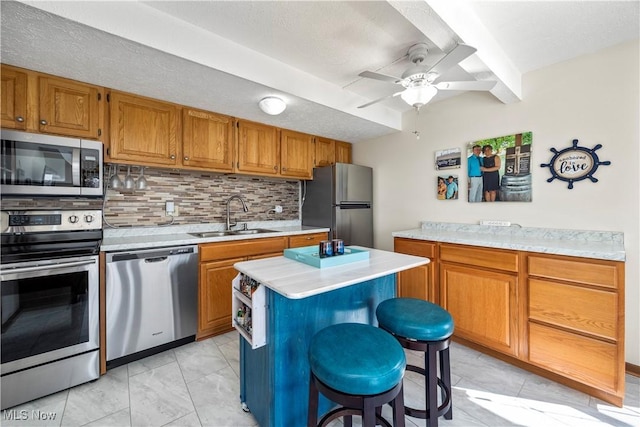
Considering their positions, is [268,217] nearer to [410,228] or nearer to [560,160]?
[410,228]

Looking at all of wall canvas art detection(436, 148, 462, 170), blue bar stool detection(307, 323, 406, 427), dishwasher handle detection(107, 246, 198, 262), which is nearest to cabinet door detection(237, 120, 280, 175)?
dishwasher handle detection(107, 246, 198, 262)

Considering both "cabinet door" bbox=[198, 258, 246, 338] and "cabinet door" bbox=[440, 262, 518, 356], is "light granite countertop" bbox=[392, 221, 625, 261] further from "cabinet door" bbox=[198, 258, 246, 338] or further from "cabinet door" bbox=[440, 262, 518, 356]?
"cabinet door" bbox=[198, 258, 246, 338]

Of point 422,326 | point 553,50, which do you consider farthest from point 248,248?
point 553,50

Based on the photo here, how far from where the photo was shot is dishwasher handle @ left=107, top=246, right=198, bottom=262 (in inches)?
77.4

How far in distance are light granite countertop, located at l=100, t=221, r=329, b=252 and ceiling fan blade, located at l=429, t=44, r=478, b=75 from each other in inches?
80.2

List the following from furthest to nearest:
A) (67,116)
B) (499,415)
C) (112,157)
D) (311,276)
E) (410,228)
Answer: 1. (410,228)
2. (112,157)
3. (67,116)
4. (499,415)
5. (311,276)

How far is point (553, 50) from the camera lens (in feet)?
6.73

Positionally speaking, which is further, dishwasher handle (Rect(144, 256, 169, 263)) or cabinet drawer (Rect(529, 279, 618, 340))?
dishwasher handle (Rect(144, 256, 169, 263))

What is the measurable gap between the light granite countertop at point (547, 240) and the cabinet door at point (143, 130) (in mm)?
2323

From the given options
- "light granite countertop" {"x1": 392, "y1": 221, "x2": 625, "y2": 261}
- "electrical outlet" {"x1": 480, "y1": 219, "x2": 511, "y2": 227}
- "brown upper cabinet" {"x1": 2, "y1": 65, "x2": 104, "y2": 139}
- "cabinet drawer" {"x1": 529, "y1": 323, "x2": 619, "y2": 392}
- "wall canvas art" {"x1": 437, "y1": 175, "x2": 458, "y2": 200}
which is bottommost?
"cabinet drawer" {"x1": 529, "y1": 323, "x2": 619, "y2": 392}

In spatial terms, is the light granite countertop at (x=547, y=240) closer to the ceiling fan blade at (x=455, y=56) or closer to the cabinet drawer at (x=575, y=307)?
the cabinet drawer at (x=575, y=307)

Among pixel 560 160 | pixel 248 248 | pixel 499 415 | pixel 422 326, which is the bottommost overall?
pixel 499 415

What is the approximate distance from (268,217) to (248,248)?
0.93m

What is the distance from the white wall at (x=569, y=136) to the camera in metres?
1.93
